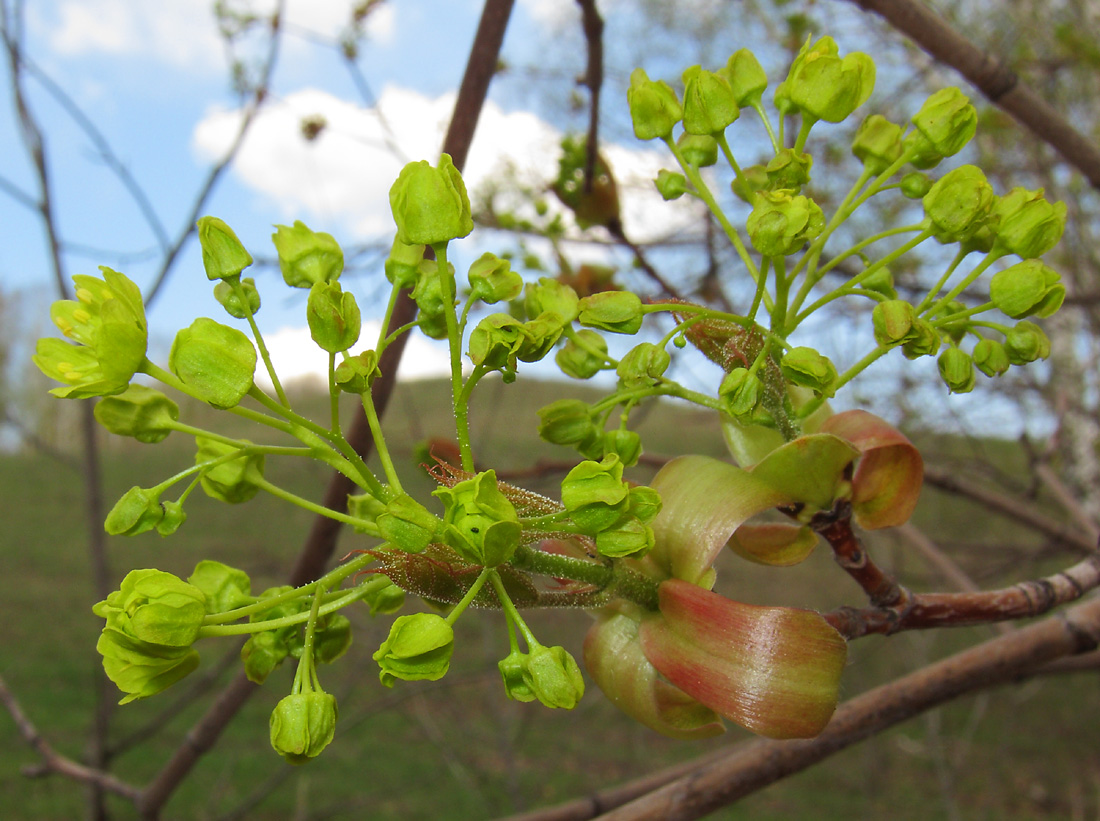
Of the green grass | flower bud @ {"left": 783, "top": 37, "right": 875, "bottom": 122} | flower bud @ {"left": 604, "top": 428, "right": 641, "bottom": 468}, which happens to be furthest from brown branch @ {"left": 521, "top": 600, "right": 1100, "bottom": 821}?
the green grass

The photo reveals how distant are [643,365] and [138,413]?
1.17 feet

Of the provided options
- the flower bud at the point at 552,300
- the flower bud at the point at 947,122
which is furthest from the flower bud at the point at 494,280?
the flower bud at the point at 947,122

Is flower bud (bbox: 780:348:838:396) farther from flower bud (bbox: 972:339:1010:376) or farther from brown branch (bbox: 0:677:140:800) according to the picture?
brown branch (bbox: 0:677:140:800)

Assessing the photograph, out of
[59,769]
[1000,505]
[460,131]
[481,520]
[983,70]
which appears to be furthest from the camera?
[1000,505]

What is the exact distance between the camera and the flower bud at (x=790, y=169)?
60 centimetres

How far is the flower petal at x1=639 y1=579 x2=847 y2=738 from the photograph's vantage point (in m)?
0.54

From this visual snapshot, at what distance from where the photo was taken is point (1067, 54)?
3.01 metres

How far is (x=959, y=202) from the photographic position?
23.8 inches

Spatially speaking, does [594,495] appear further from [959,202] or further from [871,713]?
[871,713]

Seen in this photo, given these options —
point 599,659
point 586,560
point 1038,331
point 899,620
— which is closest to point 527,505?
point 586,560

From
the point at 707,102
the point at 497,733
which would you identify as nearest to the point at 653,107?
the point at 707,102

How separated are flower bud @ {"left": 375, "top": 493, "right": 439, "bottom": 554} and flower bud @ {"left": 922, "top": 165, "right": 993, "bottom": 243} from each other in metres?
0.42

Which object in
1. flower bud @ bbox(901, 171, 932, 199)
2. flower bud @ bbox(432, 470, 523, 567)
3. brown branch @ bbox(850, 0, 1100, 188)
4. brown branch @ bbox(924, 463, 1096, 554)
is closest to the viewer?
flower bud @ bbox(432, 470, 523, 567)

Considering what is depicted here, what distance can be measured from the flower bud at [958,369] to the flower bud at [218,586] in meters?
0.52
